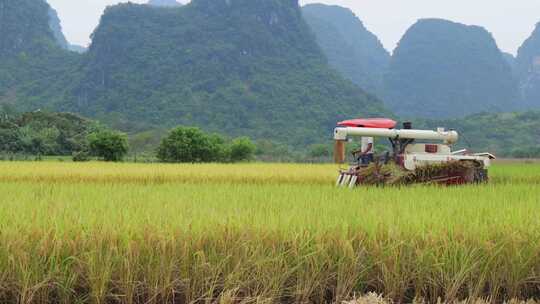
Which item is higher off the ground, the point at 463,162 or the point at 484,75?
the point at 484,75

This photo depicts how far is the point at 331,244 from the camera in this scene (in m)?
3.58

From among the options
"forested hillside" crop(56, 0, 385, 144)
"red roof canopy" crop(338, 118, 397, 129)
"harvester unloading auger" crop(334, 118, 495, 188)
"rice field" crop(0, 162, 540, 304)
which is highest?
"forested hillside" crop(56, 0, 385, 144)

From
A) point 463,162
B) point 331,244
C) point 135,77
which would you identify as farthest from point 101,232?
point 135,77

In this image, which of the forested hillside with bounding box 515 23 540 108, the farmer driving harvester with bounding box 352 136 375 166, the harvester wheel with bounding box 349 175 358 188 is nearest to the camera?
the harvester wheel with bounding box 349 175 358 188

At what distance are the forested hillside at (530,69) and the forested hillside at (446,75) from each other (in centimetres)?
577

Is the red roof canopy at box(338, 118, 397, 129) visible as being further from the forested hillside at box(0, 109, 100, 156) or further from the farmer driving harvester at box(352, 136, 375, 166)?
the forested hillside at box(0, 109, 100, 156)

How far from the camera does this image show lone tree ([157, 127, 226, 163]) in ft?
111

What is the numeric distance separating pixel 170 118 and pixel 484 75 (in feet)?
412

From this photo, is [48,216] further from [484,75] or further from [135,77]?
[484,75]

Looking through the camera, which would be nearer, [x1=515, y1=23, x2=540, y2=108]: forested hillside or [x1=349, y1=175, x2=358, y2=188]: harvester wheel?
[x1=349, y1=175, x2=358, y2=188]: harvester wheel

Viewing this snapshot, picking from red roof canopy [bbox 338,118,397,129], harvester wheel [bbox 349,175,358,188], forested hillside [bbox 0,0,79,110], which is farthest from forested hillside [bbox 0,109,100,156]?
forested hillside [bbox 0,0,79,110]

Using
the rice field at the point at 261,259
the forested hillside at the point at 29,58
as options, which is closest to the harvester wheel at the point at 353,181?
the rice field at the point at 261,259

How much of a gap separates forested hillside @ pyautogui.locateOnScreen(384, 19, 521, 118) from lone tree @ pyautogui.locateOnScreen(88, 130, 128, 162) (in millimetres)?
140554

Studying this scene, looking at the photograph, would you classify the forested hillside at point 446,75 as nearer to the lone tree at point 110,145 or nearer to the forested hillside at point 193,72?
the forested hillside at point 193,72
